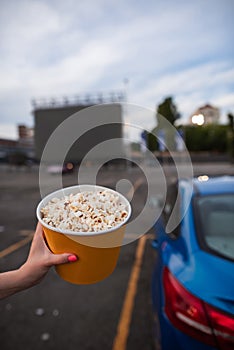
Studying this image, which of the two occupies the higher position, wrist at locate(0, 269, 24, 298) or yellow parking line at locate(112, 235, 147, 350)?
wrist at locate(0, 269, 24, 298)

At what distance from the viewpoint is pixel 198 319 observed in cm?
134

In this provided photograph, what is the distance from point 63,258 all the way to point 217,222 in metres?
1.57

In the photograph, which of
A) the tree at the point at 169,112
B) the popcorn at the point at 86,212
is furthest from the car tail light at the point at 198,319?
the tree at the point at 169,112

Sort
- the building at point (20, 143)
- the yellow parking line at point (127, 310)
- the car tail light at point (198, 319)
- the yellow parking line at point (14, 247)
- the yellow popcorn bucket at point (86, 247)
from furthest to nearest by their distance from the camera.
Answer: the building at point (20, 143)
the yellow parking line at point (14, 247)
the yellow parking line at point (127, 310)
the car tail light at point (198, 319)
the yellow popcorn bucket at point (86, 247)

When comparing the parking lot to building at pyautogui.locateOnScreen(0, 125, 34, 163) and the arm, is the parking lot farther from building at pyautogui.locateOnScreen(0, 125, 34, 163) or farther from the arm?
building at pyautogui.locateOnScreen(0, 125, 34, 163)

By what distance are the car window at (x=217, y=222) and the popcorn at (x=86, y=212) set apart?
3.16ft

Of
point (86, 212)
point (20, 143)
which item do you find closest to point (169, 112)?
point (86, 212)

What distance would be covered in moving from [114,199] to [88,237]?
0.83ft

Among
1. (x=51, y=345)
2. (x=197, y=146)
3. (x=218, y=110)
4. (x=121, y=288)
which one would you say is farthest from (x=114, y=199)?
(x=218, y=110)

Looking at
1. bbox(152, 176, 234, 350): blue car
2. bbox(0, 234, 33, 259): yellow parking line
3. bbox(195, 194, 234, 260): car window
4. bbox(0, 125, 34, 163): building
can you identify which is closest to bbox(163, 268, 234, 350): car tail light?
bbox(152, 176, 234, 350): blue car

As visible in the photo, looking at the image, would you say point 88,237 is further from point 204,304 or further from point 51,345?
point 51,345

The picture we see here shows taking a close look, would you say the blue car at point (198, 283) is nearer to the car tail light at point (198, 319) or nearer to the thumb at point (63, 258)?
the car tail light at point (198, 319)

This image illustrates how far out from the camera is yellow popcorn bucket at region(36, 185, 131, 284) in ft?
3.24

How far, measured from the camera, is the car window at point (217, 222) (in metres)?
1.79
